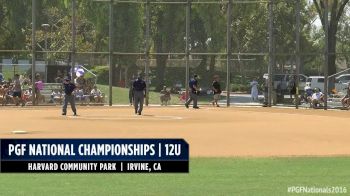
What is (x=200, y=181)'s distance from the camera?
440 inches

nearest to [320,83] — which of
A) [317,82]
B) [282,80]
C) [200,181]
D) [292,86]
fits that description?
[317,82]

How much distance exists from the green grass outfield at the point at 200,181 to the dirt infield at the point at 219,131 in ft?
7.36

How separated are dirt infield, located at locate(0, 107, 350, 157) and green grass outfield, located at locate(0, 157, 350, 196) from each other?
2.24 metres

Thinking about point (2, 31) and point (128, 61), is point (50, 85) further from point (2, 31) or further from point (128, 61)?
point (2, 31)

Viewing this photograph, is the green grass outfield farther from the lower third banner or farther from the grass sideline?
the grass sideline

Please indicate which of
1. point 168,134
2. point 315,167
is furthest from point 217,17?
point 315,167

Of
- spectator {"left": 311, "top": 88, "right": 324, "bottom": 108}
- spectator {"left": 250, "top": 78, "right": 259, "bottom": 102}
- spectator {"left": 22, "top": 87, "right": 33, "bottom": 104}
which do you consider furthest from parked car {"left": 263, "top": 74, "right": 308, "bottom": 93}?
spectator {"left": 22, "top": 87, "right": 33, "bottom": 104}

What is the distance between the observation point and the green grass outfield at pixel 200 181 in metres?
10.2

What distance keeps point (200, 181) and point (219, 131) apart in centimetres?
978

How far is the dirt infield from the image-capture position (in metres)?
16.5

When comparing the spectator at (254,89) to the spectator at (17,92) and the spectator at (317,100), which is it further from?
the spectator at (17,92)

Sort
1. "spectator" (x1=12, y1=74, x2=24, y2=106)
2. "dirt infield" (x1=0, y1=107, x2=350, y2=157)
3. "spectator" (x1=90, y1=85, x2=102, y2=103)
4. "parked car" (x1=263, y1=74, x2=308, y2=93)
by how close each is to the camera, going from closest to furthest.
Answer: "dirt infield" (x1=0, y1=107, x2=350, y2=157) < "spectator" (x1=12, y1=74, x2=24, y2=106) < "spectator" (x1=90, y1=85, x2=102, y2=103) < "parked car" (x1=263, y1=74, x2=308, y2=93)

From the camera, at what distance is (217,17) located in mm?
42094

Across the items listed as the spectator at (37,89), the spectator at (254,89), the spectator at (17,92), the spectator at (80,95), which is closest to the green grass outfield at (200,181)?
the spectator at (17,92)
